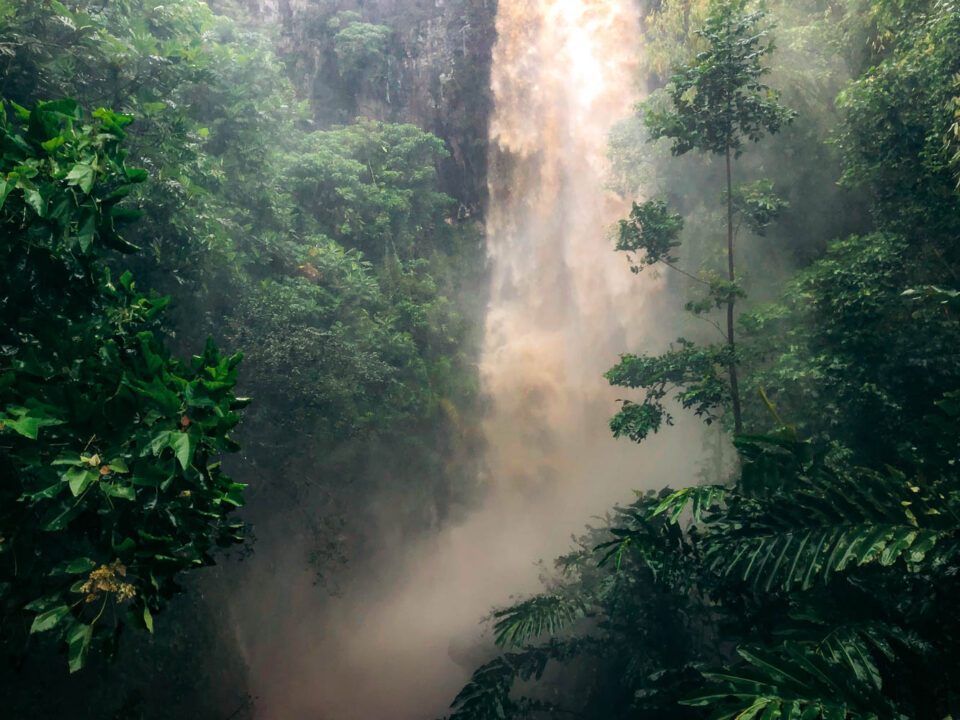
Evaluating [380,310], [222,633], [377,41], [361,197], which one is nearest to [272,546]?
[222,633]

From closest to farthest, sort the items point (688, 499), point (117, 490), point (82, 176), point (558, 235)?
point (117, 490)
point (82, 176)
point (688, 499)
point (558, 235)

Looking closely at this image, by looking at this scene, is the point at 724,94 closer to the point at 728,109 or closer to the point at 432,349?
the point at 728,109

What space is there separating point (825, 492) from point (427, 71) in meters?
18.1

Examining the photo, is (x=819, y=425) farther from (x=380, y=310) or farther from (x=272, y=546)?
(x=272, y=546)

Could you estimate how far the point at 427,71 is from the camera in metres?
18.4

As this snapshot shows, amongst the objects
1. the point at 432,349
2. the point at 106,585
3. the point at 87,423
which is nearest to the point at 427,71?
the point at 432,349

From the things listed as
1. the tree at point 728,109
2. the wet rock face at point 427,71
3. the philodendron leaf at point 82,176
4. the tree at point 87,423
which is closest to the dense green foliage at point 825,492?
the tree at point 728,109

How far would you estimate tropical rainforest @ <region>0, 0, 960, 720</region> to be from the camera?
238 centimetres

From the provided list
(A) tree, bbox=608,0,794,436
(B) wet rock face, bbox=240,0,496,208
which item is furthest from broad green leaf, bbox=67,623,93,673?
(B) wet rock face, bbox=240,0,496,208

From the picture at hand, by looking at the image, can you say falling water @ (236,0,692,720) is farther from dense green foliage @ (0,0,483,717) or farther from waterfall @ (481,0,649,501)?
dense green foliage @ (0,0,483,717)

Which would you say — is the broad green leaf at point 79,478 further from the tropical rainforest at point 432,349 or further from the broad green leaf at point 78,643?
the broad green leaf at point 78,643

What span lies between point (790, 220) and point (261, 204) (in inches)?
334

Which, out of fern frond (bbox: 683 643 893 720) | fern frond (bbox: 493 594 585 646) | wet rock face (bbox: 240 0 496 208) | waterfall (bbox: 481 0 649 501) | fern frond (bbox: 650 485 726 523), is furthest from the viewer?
wet rock face (bbox: 240 0 496 208)

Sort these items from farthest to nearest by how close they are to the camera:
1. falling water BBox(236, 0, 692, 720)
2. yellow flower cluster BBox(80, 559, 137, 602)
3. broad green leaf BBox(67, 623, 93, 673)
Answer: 1. falling water BBox(236, 0, 692, 720)
2. yellow flower cluster BBox(80, 559, 137, 602)
3. broad green leaf BBox(67, 623, 93, 673)
